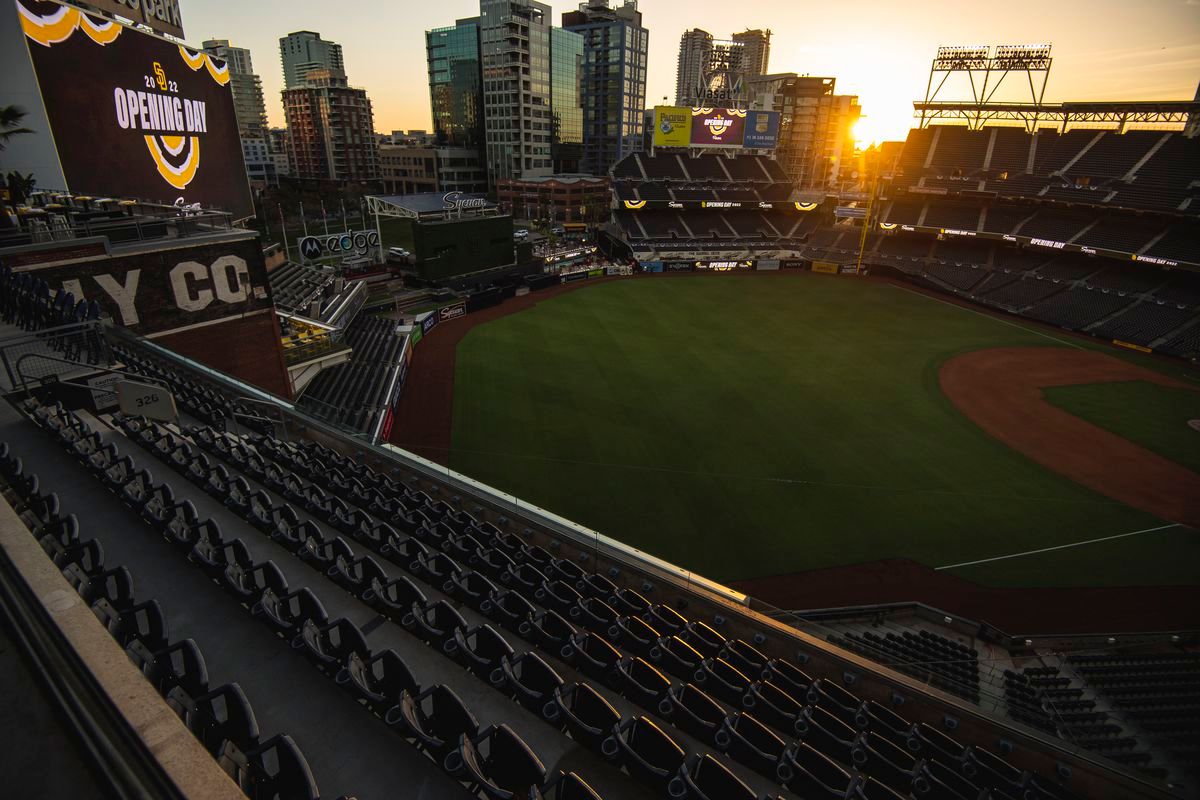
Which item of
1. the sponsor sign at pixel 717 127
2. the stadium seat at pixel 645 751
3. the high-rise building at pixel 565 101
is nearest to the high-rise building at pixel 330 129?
the high-rise building at pixel 565 101

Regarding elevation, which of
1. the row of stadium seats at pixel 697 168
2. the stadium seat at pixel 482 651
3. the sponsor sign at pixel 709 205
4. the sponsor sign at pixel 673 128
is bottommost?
the stadium seat at pixel 482 651

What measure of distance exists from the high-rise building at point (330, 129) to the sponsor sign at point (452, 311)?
3837 inches

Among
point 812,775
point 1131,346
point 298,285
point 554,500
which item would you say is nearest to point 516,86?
point 298,285

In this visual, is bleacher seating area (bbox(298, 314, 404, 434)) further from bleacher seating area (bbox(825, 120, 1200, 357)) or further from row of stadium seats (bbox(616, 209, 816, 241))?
bleacher seating area (bbox(825, 120, 1200, 357))

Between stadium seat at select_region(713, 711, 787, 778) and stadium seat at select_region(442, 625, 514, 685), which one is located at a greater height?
stadium seat at select_region(442, 625, 514, 685)

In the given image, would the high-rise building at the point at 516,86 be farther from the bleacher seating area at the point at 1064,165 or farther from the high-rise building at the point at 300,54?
the high-rise building at the point at 300,54

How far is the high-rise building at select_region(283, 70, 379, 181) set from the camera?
404 ft

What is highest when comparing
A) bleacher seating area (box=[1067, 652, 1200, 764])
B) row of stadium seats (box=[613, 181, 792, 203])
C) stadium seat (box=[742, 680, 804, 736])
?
row of stadium seats (box=[613, 181, 792, 203])

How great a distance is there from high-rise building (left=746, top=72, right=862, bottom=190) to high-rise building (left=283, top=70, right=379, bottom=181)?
91457 millimetres

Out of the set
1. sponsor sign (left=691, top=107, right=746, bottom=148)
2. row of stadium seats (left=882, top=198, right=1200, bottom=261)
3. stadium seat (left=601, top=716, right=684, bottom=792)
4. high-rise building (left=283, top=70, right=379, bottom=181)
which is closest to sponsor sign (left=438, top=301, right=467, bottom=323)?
stadium seat (left=601, top=716, right=684, bottom=792)

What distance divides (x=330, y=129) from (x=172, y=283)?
129 metres

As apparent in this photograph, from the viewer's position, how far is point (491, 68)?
95.7 metres

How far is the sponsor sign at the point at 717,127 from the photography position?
6750 cm

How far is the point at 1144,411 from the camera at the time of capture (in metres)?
29.4
